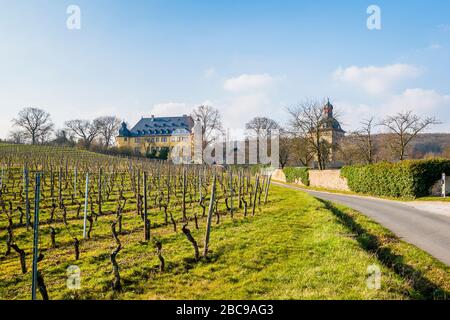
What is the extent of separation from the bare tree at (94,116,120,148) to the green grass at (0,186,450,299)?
86.6m

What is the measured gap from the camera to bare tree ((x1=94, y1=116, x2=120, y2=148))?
9319 cm

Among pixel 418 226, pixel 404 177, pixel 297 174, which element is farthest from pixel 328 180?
pixel 418 226

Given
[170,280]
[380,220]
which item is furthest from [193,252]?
[380,220]

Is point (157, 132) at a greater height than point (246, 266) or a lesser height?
greater

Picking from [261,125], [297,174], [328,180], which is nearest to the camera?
[328,180]

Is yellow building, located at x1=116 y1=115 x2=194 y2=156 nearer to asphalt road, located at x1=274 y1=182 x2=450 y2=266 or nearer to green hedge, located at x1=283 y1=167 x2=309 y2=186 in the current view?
green hedge, located at x1=283 y1=167 x2=309 y2=186

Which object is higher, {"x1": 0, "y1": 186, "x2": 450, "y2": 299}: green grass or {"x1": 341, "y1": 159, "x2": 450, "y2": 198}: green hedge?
{"x1": 341, "y1": 159, "x2": 450, "y2": 198}: green hedge

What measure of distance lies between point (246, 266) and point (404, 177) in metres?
19.3

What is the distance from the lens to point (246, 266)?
747 cm

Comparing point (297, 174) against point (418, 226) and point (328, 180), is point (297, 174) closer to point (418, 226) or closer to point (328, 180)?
point (328, 180)

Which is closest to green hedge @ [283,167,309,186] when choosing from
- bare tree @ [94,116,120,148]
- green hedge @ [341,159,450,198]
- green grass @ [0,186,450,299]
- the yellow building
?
green hedge @ [341,159,450,198]

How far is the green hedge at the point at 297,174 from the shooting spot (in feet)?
137

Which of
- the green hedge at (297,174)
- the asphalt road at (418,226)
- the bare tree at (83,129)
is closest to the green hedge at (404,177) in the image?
the asphalt road at (418,226)

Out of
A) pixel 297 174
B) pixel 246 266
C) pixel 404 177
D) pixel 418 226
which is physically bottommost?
pixel 418 226
